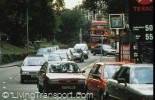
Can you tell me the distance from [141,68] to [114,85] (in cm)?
120

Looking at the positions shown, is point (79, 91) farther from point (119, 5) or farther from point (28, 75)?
point (119, 5)

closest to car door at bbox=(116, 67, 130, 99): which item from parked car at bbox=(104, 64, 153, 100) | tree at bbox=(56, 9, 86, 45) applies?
parked car at bbox=(104, 64, 153, 100)

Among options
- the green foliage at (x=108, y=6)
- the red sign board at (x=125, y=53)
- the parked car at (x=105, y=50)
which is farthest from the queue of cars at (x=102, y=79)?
the parked car at (x=105, y=50)

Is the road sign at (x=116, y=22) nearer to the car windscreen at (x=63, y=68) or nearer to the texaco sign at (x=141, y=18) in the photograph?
the texaco sign at (x=141, y=18)

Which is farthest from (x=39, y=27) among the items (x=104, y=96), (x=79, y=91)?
(x=104, y=96)

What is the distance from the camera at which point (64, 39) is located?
150m

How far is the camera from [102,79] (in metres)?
19.2

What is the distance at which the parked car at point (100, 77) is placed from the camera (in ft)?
62.4

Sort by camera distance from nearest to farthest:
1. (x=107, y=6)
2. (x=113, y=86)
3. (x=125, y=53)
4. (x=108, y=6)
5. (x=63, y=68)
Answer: (x=113, y=86), (x=63, y=68), (x=125, y=53), (x=108, y=6), (x=107, y=6)

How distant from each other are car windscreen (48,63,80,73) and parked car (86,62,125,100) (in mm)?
4267

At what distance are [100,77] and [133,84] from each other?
449 centimetres

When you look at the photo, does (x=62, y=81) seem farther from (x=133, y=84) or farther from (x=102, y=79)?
(x=133, y=84)

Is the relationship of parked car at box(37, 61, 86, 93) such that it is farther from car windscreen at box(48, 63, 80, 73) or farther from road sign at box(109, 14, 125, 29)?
road sign at box(109, 14, 125, 29)

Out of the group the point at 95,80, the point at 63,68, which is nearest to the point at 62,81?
the point at 63,68
